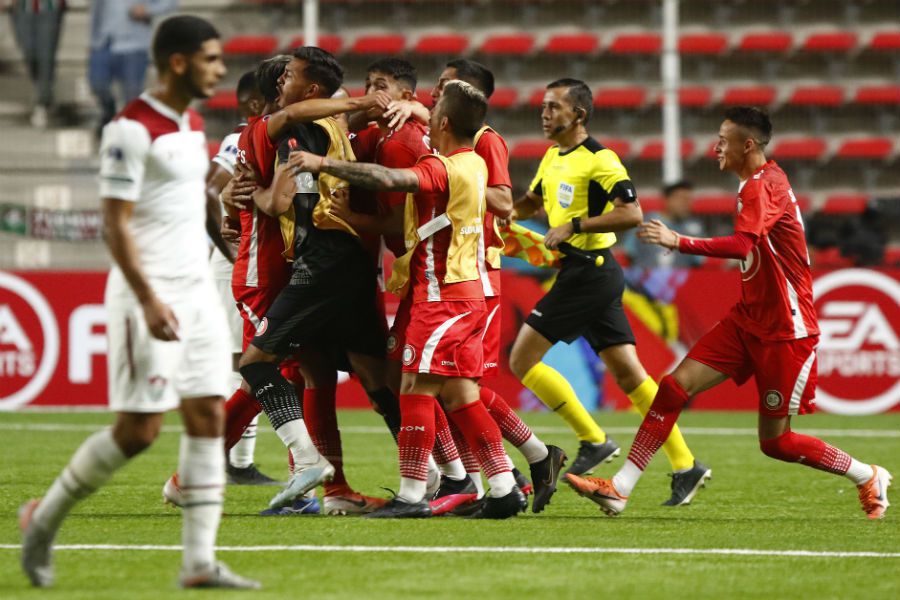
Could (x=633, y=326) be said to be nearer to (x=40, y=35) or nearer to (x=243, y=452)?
(x=243, y=452)

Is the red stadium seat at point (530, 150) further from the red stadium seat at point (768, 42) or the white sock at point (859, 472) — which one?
the white sock at point (859, 472)

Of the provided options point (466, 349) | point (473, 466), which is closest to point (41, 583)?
point (466, 349)

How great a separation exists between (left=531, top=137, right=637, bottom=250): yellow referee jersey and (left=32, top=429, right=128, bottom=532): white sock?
3.61m

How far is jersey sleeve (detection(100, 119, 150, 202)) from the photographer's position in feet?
15.5

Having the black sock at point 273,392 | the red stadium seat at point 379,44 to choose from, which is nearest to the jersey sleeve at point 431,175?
the black sock at point 273,392

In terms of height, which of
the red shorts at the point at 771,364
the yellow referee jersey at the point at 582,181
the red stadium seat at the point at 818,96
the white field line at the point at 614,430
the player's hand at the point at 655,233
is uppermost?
the red stadium seat at the point at 818,96

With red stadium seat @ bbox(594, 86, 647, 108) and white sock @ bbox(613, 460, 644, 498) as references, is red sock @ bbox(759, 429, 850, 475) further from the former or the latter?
red stadium seat @ bbox(594, 86, 647, 108)

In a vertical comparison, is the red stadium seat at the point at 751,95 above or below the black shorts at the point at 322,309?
above

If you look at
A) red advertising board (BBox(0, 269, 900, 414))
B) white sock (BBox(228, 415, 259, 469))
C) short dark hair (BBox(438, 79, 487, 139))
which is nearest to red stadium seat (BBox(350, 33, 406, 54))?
red advertising board (BBox(0, 269, 900, 414))

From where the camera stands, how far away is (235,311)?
8.95 meters

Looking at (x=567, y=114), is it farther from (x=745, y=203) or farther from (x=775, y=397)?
(x=775, y=397)

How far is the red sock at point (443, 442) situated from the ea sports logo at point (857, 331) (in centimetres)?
702

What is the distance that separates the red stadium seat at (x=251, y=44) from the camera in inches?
718

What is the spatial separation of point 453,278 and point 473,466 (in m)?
1.30
